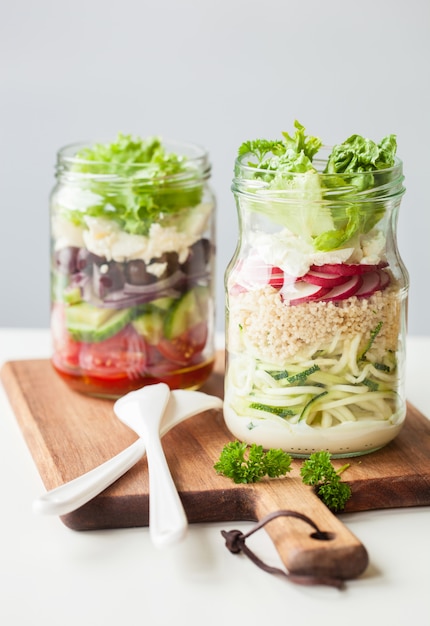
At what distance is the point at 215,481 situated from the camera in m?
1.45

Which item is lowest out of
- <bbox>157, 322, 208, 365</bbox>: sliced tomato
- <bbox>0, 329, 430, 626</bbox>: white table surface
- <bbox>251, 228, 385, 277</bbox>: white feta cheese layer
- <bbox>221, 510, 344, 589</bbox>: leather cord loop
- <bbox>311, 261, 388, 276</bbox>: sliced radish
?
<bbox>0, 329, 430, 626</bbox>: white table surface

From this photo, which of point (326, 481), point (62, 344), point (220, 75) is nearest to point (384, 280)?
point (326, 481)

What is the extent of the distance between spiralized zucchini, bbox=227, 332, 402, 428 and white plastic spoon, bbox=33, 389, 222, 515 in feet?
0.55

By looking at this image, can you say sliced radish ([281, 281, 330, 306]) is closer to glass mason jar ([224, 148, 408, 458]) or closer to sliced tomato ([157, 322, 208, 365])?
glass mason jar ([224, 148, 408, 458])

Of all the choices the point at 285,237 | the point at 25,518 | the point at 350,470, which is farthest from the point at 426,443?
the point at 25,518

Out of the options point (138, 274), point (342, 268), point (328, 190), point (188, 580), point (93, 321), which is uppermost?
point (328, 190)

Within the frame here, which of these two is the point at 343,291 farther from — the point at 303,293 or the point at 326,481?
the point at 326,481

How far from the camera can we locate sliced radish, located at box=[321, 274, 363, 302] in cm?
145

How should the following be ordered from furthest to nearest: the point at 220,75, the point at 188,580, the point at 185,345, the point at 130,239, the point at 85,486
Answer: the point at 220,75, the point at 185,345, the point at 130,239, the point at 85,486, the point at 188,580

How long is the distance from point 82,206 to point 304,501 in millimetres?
752

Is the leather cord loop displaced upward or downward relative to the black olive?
downward

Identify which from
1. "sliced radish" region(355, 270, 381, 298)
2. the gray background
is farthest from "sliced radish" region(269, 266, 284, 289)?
the gray background

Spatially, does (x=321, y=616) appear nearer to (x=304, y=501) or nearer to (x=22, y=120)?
(x=304, y=501)

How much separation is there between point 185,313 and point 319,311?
450 mm
